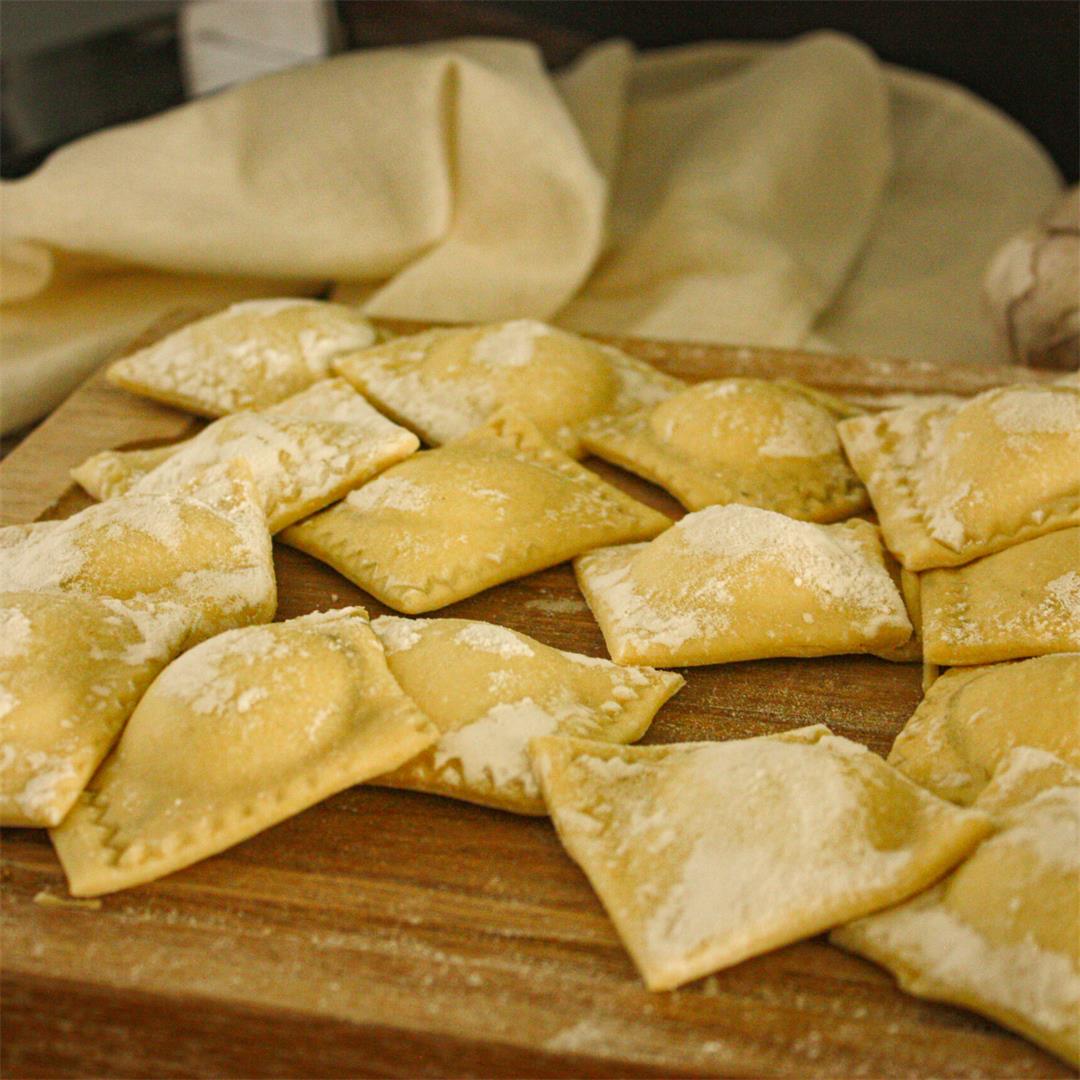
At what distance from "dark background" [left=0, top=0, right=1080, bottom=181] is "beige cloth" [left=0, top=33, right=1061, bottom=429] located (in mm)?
615

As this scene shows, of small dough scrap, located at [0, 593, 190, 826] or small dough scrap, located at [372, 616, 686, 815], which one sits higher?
small dough scrap, located at [0, 593, 190, 826]

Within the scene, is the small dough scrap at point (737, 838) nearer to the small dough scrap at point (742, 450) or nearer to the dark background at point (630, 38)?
the small dough scrap at point (742, 450)

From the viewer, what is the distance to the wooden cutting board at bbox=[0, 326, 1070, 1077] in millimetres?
959

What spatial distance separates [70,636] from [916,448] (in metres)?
1.06

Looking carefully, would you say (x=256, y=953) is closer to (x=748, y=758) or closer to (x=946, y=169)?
(x=748, y=758)

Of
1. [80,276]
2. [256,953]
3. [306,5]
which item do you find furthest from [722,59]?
[256,953]

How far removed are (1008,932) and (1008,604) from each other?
1.55 feet

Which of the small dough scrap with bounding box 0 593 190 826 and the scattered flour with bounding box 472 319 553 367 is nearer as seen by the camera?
the small dough scrap with bounding box 0 593 190 826

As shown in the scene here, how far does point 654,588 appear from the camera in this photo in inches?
→ 56.2

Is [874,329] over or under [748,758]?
under

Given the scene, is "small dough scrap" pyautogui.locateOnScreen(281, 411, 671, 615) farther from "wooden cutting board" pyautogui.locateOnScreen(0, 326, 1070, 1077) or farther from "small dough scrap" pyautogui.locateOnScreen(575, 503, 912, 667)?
"wooden cutting board" pyautogui.locateOnScreen(0, 326, 1070, 1077)

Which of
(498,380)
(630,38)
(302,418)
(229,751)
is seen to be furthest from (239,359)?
(630,38)

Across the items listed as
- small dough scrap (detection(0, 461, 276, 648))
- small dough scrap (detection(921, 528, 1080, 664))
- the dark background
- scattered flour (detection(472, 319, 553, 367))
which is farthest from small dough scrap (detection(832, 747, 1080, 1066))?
the dark background

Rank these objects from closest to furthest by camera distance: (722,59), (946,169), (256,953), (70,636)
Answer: (256,953) < (70,636) < (946,169) < (722,59)
